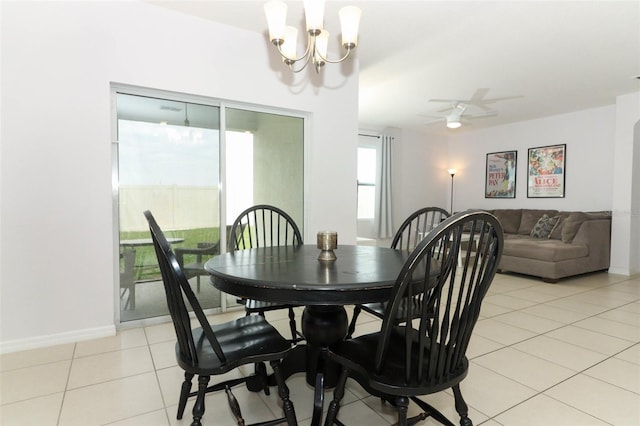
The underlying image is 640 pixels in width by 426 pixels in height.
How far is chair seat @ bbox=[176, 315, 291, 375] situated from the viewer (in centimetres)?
137

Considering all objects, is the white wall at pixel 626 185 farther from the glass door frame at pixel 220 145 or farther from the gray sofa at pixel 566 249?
the glass door frame at pixel 220 145

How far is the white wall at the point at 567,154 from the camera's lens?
546 cm

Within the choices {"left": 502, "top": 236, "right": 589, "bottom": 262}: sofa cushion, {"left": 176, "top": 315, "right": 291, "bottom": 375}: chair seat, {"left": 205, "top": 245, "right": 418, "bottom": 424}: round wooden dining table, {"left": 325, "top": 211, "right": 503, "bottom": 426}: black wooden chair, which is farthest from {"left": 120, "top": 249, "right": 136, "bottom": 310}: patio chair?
{"left": 502, "top": 236, "right": 589, "bottom": 262}: sofa cushion

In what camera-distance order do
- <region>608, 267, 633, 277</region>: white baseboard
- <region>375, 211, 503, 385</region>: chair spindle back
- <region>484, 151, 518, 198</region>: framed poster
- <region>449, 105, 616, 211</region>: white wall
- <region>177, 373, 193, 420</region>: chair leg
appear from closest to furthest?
<region>375, 211, 503, 385</region>: chair spindle back, <region>177, 373, 193, 420</region>: chair leg, <region>608, 267, 633, 277</region>: white baseboard, <region>449, 105, 616, 211</region>: white wall, <region>484, 151, 518, 198</region>: framed poster

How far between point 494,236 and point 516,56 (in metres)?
3.19

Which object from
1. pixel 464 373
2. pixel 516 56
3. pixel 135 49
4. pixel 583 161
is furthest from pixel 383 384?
pixel 583 161

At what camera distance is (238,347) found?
1.49 meters

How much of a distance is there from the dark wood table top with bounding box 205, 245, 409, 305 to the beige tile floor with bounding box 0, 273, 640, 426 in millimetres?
722

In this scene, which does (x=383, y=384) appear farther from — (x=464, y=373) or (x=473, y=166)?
(x=473, y=166)

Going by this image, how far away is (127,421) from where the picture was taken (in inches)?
65.9

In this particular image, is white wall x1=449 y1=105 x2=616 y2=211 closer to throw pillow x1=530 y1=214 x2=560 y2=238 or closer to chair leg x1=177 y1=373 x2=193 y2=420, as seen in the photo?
throw pillow x1=530 y1=214 x2=560 y2=238

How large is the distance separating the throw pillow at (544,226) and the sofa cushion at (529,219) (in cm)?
16

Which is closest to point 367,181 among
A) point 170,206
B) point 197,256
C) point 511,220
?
point 511,220

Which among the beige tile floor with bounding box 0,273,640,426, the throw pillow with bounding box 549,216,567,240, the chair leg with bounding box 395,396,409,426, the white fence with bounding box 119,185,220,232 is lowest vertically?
the beige tile floor with bounding box 0,273,640,426
